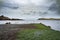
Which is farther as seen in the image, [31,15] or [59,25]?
[59,25]

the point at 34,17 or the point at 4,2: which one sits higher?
the point at 4,2

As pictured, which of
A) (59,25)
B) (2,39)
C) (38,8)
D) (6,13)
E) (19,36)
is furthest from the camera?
(59,25)

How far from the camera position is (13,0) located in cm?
877

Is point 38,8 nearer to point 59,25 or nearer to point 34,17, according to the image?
point 34,17

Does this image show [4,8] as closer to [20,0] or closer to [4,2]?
[4,2]

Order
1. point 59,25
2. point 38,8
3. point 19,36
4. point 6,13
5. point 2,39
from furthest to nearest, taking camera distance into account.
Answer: point 59,25
point 38,8
point 6,13
point 19,36
point 2,39

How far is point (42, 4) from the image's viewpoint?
9273 millimetres

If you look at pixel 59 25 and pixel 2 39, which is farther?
pixel 59 25

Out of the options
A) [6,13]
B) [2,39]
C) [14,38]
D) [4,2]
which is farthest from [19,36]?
[4,2]

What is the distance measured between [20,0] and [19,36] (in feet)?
11.7

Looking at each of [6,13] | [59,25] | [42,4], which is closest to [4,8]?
[6,13]

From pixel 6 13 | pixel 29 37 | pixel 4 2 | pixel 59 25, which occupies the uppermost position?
pixel 4 2

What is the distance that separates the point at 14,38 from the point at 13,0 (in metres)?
3.83

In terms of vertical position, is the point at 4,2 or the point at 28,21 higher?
the point at 4,2
